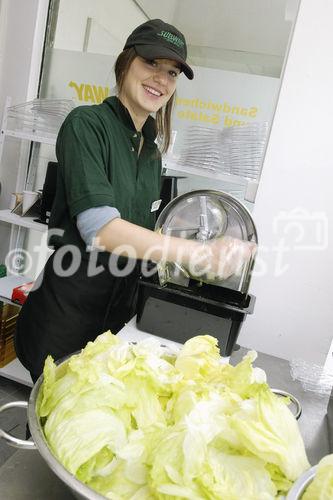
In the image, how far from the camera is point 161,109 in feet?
5.75

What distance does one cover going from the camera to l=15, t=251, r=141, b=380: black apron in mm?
1547

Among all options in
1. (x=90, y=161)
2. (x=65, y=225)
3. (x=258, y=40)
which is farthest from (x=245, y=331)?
(x=258, y=40)

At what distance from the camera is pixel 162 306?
136 cm

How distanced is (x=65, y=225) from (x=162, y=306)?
18.7 inches

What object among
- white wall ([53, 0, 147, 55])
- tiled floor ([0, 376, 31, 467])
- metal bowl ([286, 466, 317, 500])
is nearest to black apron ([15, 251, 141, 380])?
tiled floor ([0, 376, 31, 467])

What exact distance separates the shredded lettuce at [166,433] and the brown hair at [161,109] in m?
1.08

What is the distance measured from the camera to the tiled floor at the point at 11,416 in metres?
2.22

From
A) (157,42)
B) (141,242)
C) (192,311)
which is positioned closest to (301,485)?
(192,311)

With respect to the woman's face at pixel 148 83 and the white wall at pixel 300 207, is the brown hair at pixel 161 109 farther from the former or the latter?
the white wall at pixel 300 207

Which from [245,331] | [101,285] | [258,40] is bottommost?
[245,331]

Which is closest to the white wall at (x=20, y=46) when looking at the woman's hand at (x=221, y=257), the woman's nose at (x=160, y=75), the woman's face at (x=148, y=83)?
the woman's face at (x=148, y=83)

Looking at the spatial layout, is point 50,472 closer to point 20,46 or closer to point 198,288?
point 198,288

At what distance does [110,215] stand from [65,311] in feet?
1.55

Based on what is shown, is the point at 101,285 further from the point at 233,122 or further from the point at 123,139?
the point at 233,122
